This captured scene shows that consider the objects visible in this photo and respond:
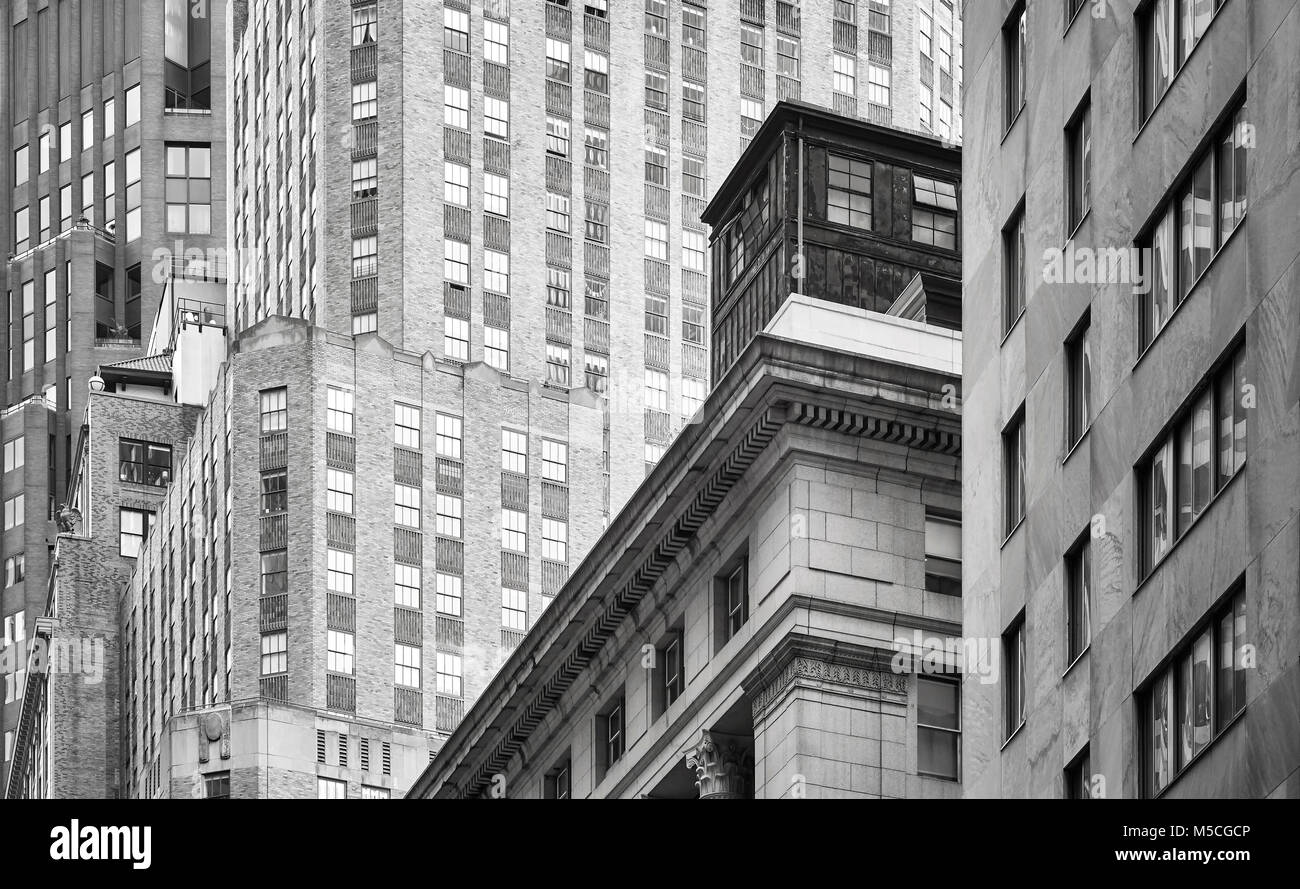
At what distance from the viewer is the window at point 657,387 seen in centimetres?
16100

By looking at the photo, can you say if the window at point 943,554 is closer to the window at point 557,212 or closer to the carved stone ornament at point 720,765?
the carved stone ornament at point 720,765

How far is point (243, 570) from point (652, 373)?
29.4 meters

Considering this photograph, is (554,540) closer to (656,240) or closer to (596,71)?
(656,240)

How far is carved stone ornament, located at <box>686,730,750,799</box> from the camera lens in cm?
6100

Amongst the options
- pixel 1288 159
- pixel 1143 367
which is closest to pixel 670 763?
pixel 1143 367

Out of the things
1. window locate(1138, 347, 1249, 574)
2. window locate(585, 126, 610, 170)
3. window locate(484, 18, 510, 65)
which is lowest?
window locate(1138, 347, 1249, 574)

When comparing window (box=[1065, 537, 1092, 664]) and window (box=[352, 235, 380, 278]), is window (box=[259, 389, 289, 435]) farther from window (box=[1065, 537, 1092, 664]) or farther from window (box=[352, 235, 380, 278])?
window (box=[1065, 537, 1092, 664])

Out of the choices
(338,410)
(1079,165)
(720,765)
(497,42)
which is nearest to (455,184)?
(497,42)

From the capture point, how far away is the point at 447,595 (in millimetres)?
144750

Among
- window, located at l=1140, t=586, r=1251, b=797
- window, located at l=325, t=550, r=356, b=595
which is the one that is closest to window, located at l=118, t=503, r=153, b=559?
window, located at l=325, t=550, r=356, b=595

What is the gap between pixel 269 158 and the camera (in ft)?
575

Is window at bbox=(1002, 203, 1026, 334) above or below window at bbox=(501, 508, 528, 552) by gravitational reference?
below

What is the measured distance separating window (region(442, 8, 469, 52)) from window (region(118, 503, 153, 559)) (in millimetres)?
39197

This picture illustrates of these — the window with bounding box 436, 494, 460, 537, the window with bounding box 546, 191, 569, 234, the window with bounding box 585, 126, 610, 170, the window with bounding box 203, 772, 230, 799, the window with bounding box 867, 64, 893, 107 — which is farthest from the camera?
the window with bounding box 867, 64, 893, 107
